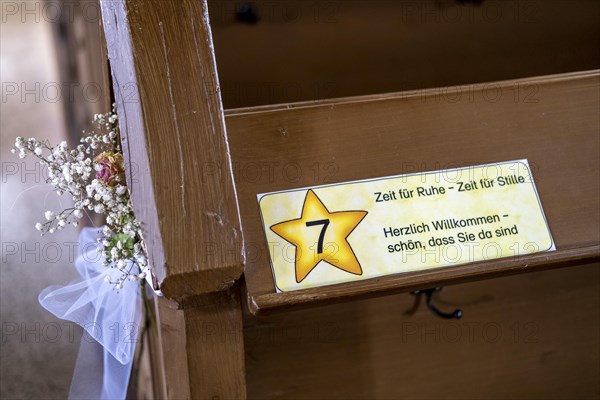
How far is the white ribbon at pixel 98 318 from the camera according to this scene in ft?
3.64

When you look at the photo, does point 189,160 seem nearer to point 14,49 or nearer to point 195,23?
point 195,23

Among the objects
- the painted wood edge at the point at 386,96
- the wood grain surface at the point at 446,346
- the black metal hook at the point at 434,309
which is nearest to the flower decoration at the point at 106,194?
the painted wood edge at the point at 386,96

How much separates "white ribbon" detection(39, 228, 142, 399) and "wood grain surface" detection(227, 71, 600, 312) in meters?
0.35

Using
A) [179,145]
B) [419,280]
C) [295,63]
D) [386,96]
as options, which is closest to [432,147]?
[386,96]

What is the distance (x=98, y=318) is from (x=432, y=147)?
2.10ft

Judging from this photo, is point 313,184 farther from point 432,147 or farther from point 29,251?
point 29,251

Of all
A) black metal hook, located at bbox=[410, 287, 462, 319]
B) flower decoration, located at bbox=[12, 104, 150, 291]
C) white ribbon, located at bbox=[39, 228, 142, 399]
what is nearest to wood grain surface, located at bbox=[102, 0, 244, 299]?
flower decoration, located at bbox=[12, 104, 150, 291]

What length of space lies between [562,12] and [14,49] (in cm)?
145

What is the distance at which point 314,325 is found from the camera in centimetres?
142

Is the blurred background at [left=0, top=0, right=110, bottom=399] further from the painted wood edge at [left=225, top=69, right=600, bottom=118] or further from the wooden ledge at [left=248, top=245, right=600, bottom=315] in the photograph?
the wooden ledge at [left=248, top=245, right=600, bottom=315]

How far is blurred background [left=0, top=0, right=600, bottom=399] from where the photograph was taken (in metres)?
1.37

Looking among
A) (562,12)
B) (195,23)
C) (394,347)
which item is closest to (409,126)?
(195,23)

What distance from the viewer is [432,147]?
1.01m

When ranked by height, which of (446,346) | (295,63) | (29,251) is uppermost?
(295,63)
